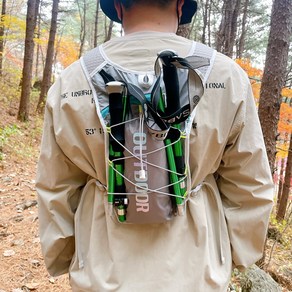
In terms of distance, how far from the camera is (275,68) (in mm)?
3703

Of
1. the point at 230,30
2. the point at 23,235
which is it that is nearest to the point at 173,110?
the point at 23,235

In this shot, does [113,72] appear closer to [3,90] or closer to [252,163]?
[252,163]

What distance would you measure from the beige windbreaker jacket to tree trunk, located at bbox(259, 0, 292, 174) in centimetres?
261

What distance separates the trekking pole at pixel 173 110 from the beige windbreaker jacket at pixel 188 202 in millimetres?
88

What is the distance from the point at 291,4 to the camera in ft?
11.5

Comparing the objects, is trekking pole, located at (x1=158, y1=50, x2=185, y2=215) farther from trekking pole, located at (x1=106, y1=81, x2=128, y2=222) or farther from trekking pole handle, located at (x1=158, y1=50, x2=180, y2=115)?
trekking pole, located at (x1=106, y1=81, x2=128, y2=222)

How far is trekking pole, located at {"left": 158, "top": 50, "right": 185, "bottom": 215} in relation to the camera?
1.05 meters

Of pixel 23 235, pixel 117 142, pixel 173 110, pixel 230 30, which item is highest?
pixel 230 30

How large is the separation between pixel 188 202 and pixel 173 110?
406 mm

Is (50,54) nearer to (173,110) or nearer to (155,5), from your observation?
(155,5)

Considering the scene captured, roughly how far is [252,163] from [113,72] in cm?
66

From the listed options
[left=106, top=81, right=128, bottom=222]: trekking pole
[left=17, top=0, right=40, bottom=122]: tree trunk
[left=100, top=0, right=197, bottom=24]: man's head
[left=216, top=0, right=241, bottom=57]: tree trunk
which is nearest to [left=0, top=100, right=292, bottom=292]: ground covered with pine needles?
[left=17, top=0, right=40, bottom=122]: tree trunk

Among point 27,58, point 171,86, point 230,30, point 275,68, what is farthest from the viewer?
point 230,30

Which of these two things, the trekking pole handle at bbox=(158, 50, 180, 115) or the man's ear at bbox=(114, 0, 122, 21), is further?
the man's ear at bbox=(114, 0, 122, 21)
